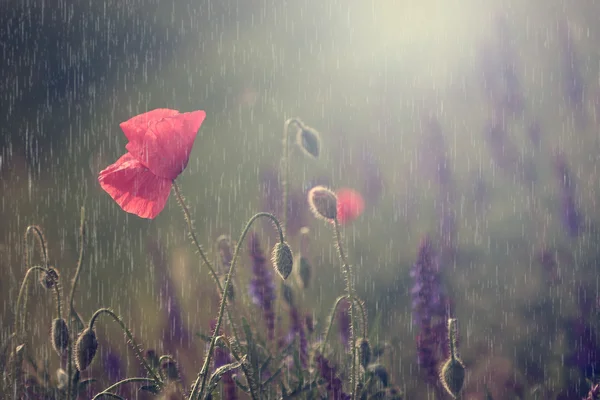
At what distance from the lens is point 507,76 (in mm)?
3520

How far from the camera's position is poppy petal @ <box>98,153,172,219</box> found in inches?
68.2

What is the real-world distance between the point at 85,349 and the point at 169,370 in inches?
8.5

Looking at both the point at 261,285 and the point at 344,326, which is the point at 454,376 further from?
the point at 261,285

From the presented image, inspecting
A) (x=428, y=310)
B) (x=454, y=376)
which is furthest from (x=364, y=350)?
(x=428, y=310)

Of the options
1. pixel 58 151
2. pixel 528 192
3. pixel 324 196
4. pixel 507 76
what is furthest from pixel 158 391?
pixel 58 151

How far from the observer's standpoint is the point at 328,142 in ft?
13.2

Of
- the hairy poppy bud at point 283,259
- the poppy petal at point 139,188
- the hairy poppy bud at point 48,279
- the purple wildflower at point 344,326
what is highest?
the poppy petal at point 139,188

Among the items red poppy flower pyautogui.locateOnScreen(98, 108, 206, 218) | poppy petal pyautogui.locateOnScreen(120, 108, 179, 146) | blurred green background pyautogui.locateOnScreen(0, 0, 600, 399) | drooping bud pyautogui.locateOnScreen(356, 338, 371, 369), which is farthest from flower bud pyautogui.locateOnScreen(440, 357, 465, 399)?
poppy petal pyautogui.locateOnScreen(120, 108, 179, 146)

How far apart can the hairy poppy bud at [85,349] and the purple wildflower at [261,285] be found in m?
0.68

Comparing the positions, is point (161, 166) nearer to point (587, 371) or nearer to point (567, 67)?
point (587, 371)

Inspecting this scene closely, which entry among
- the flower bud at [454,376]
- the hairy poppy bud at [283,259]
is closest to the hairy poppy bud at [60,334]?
the hairy poppy bud at [283,259]

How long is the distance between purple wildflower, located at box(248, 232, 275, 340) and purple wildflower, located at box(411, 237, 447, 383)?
0.48 metres

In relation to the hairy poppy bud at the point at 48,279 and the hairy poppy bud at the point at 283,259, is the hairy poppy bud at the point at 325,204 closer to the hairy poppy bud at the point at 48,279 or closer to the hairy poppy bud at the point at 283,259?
the hairy poppy bud at the point at 283,259

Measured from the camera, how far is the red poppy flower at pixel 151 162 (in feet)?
5.59
